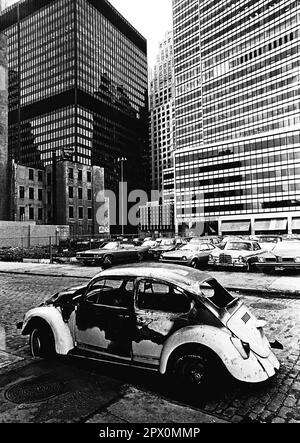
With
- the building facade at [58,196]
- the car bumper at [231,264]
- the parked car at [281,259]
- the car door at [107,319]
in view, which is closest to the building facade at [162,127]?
the building facade at [58,196]

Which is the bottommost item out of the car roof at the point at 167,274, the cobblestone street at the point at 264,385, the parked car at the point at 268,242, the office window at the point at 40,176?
the cobblestone street at the point at 264,385

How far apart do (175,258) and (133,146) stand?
455 ft

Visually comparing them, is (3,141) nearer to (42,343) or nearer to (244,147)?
(244,147)

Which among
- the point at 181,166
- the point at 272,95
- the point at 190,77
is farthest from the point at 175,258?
the point at 190,77

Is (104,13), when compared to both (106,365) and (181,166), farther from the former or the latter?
(106,365)

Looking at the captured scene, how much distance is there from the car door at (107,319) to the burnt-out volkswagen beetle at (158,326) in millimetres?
13

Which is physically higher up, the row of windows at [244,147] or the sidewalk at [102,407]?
the row of windows at [244,147]

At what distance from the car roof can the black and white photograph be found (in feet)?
0.09

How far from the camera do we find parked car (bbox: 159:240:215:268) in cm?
1680

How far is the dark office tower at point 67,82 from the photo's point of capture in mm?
113438

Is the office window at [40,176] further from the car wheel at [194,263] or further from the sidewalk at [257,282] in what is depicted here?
the car wheel at [194,263]

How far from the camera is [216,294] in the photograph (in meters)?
4.68

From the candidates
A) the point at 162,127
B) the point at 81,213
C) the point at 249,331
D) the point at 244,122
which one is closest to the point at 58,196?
the point at 81,213
